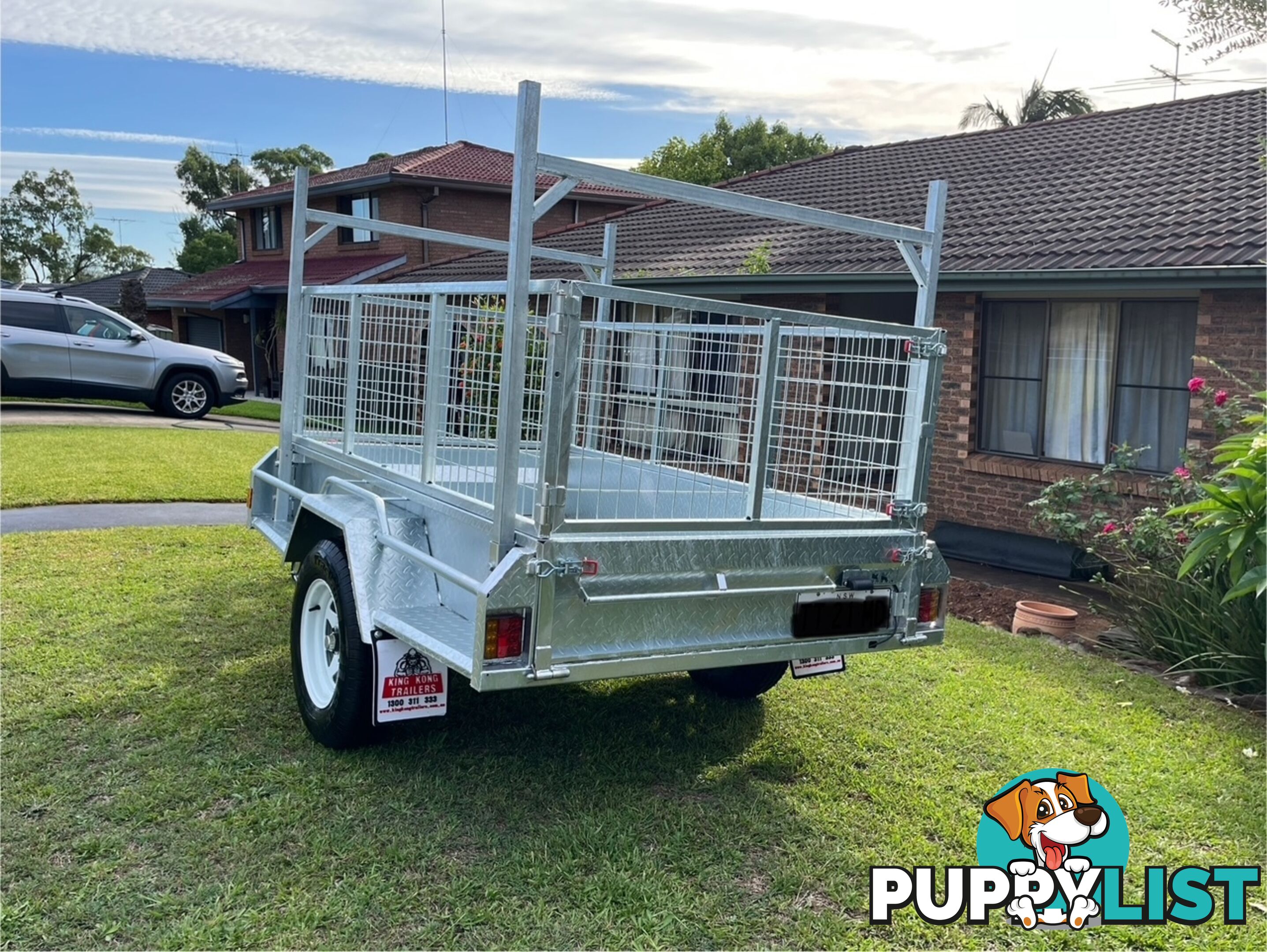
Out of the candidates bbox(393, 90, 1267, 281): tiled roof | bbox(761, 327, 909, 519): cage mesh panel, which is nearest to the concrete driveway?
bbox(393, 90, 1267, 281): tiled roof

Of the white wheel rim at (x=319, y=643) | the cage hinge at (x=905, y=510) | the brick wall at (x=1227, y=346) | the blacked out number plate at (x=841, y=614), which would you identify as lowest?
the white wheel rim at (x=319, y=643)

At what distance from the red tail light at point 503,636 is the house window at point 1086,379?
23.9 ft

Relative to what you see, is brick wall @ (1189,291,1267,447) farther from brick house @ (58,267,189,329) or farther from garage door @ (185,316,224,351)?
brick house @ (58,267,189,329)

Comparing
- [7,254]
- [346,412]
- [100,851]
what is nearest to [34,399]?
[346,412]

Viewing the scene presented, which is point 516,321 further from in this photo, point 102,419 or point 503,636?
point 102,419

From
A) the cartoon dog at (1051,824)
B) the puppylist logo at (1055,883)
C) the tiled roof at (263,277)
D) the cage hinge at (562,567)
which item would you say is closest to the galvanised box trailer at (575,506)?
the cage hinge at (562,567)

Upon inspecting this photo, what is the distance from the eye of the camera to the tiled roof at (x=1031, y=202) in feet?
29.9

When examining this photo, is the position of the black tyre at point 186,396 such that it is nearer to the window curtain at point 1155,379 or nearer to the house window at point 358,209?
the house window at point 358,209

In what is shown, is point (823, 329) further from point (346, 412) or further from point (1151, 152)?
point (1151, 152)

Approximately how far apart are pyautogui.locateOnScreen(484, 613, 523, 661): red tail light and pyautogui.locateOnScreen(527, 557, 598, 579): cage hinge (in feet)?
0.50

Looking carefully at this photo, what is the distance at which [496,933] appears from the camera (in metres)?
3.10

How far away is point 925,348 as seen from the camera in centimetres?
428

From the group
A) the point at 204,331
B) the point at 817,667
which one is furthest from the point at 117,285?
the point at 817,667

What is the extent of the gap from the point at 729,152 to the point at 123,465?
34.8 meters
